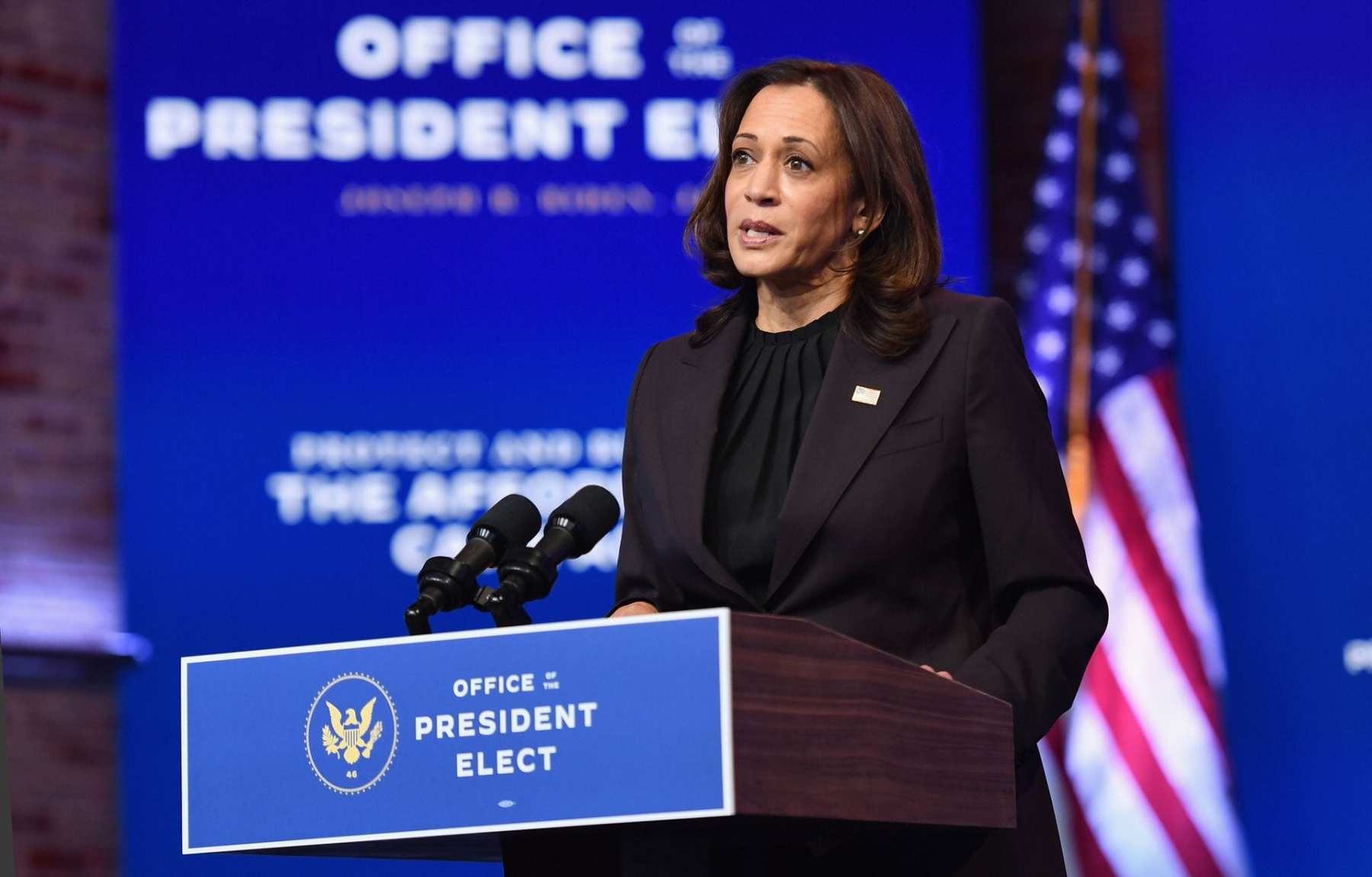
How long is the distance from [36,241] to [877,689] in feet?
Result: 11.9

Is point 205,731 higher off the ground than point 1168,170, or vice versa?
point 1168,170

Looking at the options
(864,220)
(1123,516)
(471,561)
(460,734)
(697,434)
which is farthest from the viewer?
(1123,516)

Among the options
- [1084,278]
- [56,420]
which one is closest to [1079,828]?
[1084,278]

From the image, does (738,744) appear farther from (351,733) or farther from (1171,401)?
(1171,401)

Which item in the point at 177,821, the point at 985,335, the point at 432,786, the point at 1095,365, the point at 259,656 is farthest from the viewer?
the point at 1095,365

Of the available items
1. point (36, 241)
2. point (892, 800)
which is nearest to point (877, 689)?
point (892, 800)

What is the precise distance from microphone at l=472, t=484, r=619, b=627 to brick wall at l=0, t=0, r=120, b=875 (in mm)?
2807

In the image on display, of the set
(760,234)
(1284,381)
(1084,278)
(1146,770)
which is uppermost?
(1084,278)

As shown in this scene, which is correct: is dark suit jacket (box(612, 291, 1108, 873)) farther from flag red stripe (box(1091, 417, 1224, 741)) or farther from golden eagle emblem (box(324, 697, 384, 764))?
flag red stripe (box(1091, 417, 1224, 741))

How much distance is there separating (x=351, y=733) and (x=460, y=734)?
0.12m

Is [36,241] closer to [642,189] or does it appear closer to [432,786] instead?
[642,189]

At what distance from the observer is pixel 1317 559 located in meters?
4.66

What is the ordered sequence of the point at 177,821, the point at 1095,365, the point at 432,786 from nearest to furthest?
the point at 432,786, the point at 177,821, the point at 1095,365

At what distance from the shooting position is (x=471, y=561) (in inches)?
79.1
